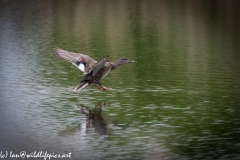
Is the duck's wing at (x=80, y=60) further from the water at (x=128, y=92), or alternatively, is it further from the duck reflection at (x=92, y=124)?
the duck reflection at (x=92, y=124)

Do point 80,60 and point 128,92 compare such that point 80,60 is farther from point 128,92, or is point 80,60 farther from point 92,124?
point 92,124

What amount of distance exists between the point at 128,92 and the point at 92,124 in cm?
325

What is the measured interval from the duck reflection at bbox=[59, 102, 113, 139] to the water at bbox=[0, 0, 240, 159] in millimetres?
20

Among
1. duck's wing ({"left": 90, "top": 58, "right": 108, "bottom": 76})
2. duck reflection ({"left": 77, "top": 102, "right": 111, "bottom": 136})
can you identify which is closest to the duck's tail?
duck's wing ({"left": 90, "top": 58, "right": 108, "bottom": 76})

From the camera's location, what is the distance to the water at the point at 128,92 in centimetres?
1180

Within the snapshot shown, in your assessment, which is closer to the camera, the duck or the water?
the water

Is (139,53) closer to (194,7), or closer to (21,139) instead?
(21,139)

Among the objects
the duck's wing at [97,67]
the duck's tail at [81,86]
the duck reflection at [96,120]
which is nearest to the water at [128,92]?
the duck reflection at [96,120]

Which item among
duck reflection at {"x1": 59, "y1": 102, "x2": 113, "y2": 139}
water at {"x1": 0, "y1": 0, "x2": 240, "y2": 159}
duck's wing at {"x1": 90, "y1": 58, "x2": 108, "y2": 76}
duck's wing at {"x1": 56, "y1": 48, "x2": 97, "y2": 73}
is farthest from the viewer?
duck's wing at {"x1": 56, "y1": 48, "x2": 97, "y2": 73}

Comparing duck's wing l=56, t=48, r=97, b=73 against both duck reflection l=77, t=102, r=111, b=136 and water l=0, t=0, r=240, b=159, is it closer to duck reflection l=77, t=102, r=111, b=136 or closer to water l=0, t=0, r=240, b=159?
water l=0, t=0, r=240, b=159

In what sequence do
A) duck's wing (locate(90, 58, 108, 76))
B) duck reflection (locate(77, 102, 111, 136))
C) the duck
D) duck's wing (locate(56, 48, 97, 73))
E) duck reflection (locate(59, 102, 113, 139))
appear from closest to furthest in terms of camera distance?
duck reflection (locate(59, 102, 113, 139)), duck reflection (locate(77, 102, 111, 136)), duck's wing (locate(90, 58, 108, 76)), the duck, duck's wing (locate(56, 48, 97, 73))

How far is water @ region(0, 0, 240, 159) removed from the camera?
1180 centimetres

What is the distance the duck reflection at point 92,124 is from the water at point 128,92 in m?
0.02

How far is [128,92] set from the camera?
16.2 m
